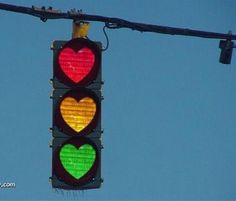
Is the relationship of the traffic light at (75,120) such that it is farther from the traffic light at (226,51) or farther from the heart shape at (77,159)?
the traffic light at (226,51)

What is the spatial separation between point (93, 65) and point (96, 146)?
2.19 ft

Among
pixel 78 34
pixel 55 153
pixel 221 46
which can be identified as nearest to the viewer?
pixel 55 153

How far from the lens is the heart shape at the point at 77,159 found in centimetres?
483

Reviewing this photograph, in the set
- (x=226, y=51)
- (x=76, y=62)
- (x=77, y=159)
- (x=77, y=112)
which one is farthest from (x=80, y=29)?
(x=226, y=51)

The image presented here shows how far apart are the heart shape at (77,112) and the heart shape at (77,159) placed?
0.16m

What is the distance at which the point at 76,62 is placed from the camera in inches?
195

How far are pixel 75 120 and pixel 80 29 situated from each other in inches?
31.7

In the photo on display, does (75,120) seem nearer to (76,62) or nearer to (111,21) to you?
(76,62)

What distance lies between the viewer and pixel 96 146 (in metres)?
4.91

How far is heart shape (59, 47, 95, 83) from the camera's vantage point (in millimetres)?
4910

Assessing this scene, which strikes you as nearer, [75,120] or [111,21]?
[75,120]

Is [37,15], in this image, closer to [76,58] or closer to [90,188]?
[76,58]

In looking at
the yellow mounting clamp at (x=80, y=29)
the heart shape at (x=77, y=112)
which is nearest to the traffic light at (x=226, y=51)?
the yellow mounting clamp at (x=80, y=29)

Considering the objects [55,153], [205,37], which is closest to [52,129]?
[55,153]
